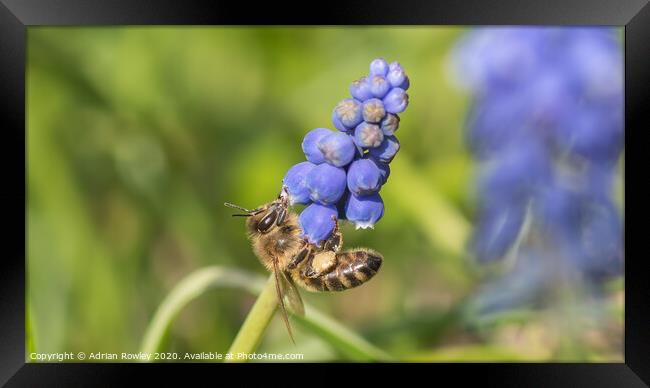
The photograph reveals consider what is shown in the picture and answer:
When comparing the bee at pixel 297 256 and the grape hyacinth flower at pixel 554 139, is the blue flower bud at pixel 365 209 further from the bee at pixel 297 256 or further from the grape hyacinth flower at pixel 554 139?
the grape hyacinth flower at pixel 554 139

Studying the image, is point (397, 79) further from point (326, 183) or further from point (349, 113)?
point (326, 183)

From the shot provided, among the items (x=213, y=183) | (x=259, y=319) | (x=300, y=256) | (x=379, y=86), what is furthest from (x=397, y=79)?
(x=213, y=183)

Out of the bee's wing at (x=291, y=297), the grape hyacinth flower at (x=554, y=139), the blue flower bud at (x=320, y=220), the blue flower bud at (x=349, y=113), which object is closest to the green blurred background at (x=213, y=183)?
the grape hyacinth flower at (x=554, y=139)

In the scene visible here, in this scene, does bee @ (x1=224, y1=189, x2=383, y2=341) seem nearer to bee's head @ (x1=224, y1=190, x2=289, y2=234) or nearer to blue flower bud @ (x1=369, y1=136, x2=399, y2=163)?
bee's head @ (x1=224, y1=190, x2=289, y2=234)

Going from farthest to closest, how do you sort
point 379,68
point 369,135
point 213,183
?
point 213,183
point 379,68
point 369,135

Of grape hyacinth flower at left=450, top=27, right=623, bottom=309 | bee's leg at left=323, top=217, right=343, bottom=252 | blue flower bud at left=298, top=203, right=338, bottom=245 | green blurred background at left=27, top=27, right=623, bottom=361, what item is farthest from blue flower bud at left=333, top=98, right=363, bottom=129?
green blurred background at left=27, top=27, right=623, bottom=361

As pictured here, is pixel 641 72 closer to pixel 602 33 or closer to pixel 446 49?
pixel 602 33

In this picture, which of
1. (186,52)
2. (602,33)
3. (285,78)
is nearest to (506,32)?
(602,33)
